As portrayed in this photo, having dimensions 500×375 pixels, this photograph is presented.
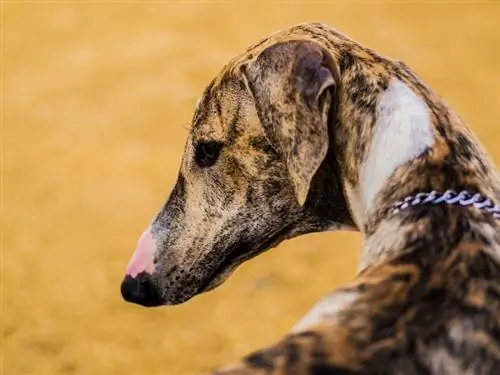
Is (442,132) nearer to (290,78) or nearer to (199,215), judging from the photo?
(290,78)

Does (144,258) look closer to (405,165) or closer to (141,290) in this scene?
(141,290)

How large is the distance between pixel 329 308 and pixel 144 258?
2.56 feet

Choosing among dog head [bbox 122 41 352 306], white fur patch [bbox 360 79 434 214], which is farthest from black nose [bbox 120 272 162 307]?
white fur patch [bbox 360 79 434 214]

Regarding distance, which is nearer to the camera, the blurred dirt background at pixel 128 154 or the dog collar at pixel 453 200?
the dog collar at pixel 453 200

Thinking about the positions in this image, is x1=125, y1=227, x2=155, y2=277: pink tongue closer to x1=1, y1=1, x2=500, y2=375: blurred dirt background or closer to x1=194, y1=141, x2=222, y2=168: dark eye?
x1=194, y1=141, x2=222, y2=168: dark eye

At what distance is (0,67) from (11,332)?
5.89 feet

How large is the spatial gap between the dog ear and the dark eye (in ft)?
0.70

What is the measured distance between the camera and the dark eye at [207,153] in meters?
1.96

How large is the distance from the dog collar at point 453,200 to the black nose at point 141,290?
2.52 ft

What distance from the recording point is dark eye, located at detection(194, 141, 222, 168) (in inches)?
77.4

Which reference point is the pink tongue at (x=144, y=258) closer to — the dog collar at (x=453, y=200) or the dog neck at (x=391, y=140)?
the dog neck at (x=391, y=140)

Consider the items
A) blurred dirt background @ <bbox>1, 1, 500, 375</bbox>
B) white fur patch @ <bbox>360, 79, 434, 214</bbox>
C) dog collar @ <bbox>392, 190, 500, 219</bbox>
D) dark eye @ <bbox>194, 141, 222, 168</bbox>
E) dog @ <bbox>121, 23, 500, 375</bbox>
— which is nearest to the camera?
dog @ <bbox>121, 23, 500, 375</bbox>

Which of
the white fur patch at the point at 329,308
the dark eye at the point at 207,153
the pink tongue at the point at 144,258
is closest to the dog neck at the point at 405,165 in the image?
the white fur patch at the point at 329,308

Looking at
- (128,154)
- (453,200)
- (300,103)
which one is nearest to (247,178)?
(300,103)
